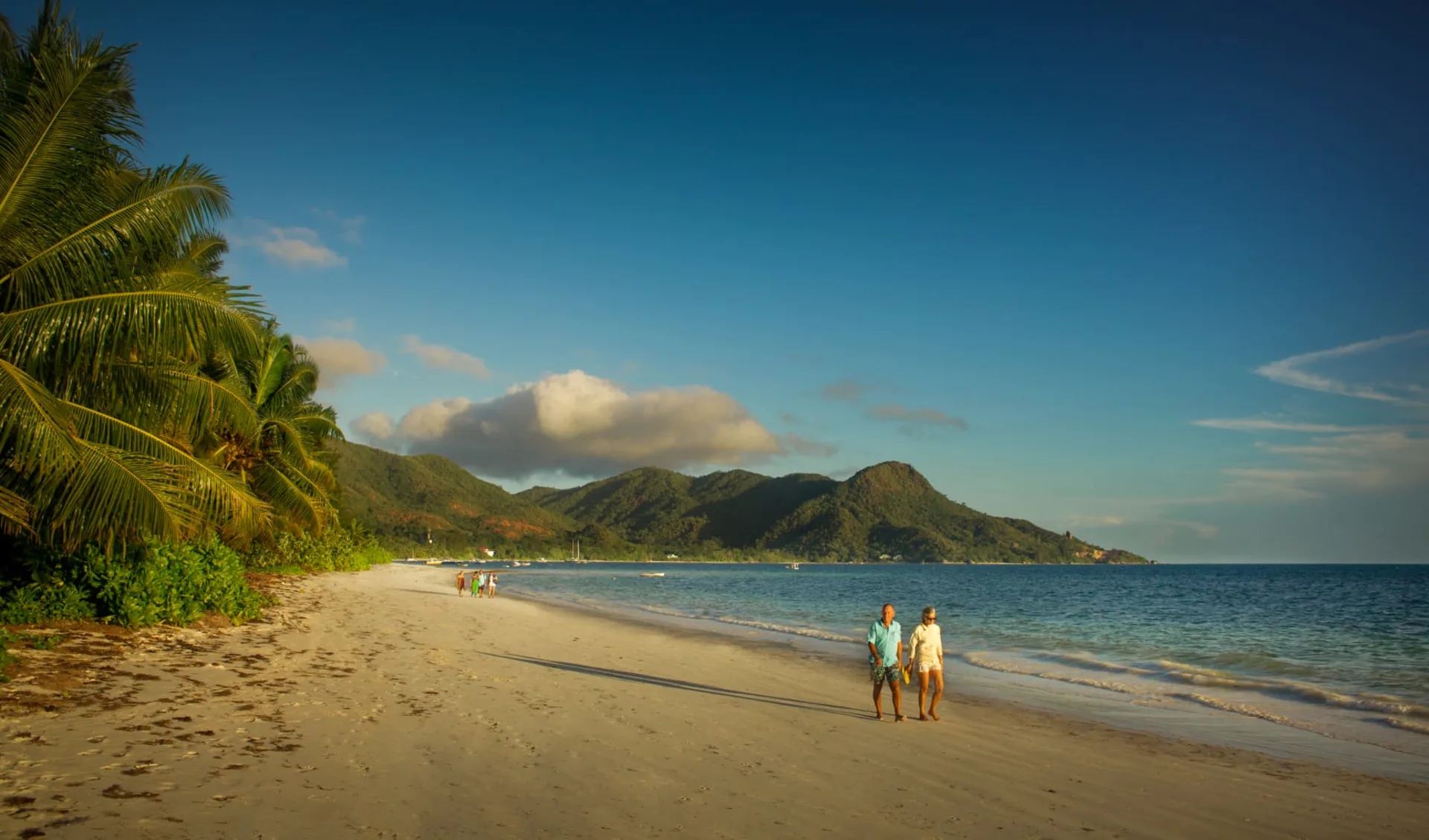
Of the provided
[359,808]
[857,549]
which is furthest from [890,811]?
[857,549]

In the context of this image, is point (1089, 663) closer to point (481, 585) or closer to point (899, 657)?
point (899, 657)

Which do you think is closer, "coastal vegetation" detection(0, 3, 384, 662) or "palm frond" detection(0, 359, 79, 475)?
"palm frond" detection(0, 359, 79, 475)

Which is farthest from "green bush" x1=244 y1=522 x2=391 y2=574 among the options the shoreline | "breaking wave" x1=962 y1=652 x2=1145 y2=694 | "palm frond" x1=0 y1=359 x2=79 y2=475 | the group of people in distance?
"breaking wave" x1=962 y1=652 x2=1145 y2=694

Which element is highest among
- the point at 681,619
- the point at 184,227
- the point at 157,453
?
the point at 184,227

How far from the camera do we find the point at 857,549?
188625 mm

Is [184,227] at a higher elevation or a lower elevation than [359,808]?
higher

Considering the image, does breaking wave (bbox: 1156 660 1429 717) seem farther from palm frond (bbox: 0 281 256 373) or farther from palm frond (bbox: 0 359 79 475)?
palm frond (bbox: 0 359 79 475)

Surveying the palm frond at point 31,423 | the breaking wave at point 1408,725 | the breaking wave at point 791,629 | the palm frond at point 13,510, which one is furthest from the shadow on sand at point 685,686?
the breaking wave at point 791,629

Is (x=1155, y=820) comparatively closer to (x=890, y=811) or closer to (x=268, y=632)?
(x=890, y=811)

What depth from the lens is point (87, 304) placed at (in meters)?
8.89

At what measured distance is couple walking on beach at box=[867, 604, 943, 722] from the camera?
1059cm

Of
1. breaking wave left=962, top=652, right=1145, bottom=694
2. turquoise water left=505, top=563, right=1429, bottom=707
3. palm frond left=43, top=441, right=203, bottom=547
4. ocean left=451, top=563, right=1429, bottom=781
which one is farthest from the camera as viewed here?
turquoise water left=505, top=563, right=1429, bottom=707

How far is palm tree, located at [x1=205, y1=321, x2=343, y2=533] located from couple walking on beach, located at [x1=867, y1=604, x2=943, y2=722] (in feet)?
52.2

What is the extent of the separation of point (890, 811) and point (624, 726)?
12.5 ft
